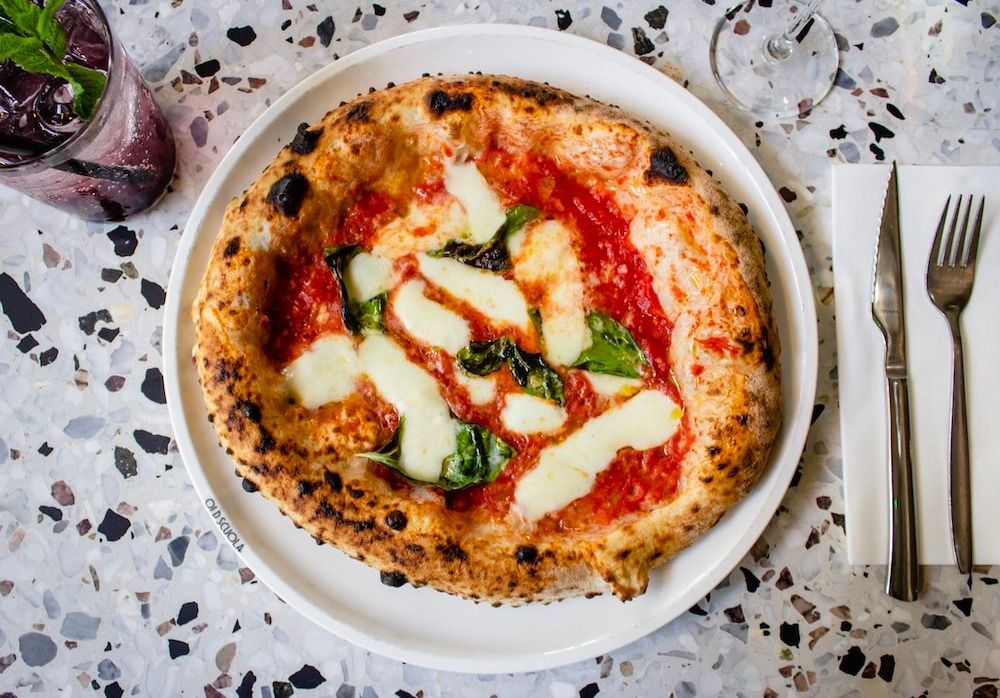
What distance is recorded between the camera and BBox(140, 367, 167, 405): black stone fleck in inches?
84.3

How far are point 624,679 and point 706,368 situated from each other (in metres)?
0.77

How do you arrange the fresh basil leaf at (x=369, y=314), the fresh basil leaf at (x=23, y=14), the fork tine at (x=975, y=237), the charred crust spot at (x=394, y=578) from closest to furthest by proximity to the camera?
the fresh basil leaf at (x=23, y=14) → the charred crust spot at (x=394, y=578) → the fresh basil leaf at (x=369, y=314) → the fork tine at (x=975, y=237)

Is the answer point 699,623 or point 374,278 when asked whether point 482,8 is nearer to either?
point 374,278

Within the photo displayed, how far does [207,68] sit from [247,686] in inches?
58.0

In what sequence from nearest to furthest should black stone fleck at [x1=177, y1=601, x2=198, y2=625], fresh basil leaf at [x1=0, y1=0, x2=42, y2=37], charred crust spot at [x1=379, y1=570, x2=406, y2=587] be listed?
1. fresh basil leaf at [x1=0, y1=0, x2=42, y2=37]
2. charred crust spot at [x1=379, y1=570, x2=406, y2=587]
3. black stone fleck at [x1=177, y1=601, x2=198, y2=625]

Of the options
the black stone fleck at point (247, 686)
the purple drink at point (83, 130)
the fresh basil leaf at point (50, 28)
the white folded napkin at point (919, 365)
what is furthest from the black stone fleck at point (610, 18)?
the black stone fleck at point (247, 686)

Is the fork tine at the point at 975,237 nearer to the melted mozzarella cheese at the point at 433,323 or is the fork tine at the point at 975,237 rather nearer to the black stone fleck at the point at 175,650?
the melted mozzarella cheese at the point at 433,323

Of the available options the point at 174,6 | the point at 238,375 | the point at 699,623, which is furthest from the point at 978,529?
the point at 174,6

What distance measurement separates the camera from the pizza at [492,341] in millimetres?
1782

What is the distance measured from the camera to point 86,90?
6.26 feet

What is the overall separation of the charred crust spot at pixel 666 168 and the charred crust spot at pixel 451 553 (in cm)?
84

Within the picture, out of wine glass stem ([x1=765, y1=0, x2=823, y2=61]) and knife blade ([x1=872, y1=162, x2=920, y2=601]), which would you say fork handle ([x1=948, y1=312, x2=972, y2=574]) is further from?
wine glass stem ([x1=765, y1=0, x2=823, y2=61])

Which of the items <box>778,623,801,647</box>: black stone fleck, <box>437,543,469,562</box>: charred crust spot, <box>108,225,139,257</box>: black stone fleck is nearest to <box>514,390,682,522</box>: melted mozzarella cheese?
<box>437,543,469,562</box>: charred crust spot

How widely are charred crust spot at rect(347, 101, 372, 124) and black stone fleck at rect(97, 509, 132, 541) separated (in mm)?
1086
